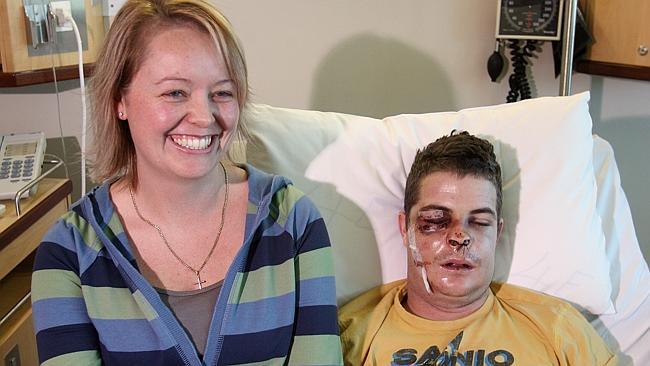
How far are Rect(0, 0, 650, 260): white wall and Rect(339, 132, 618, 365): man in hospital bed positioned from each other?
0.87 meters

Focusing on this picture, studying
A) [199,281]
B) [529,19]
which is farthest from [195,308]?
[529,19]

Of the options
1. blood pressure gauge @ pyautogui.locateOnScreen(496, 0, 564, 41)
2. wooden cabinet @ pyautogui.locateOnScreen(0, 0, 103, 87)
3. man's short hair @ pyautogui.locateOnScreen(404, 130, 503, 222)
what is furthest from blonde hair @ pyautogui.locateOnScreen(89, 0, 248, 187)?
blood pressure gauge @ pyautogui.locateOnScreen(496, 0, 564, 41)

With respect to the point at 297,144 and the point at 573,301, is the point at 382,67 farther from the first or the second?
the point at 573,301

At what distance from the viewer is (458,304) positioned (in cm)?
154

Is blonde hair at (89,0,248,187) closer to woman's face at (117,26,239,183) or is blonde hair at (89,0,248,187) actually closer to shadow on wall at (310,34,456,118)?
woman's face at (117,26,239,183)

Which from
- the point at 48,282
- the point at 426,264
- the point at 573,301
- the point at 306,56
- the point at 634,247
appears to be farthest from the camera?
the point at 306,56

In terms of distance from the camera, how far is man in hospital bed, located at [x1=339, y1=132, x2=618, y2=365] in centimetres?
148

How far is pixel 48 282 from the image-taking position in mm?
1270

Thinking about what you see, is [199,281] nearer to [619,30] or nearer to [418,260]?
[418,260]

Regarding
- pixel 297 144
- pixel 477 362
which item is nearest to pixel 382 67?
pixel 297 144

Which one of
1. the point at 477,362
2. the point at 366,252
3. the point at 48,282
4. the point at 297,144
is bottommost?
the point at 477,362

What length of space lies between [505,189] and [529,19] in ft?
2.52

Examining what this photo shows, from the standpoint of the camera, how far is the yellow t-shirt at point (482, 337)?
4.83 ft

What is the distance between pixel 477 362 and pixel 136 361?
2.07 ft
